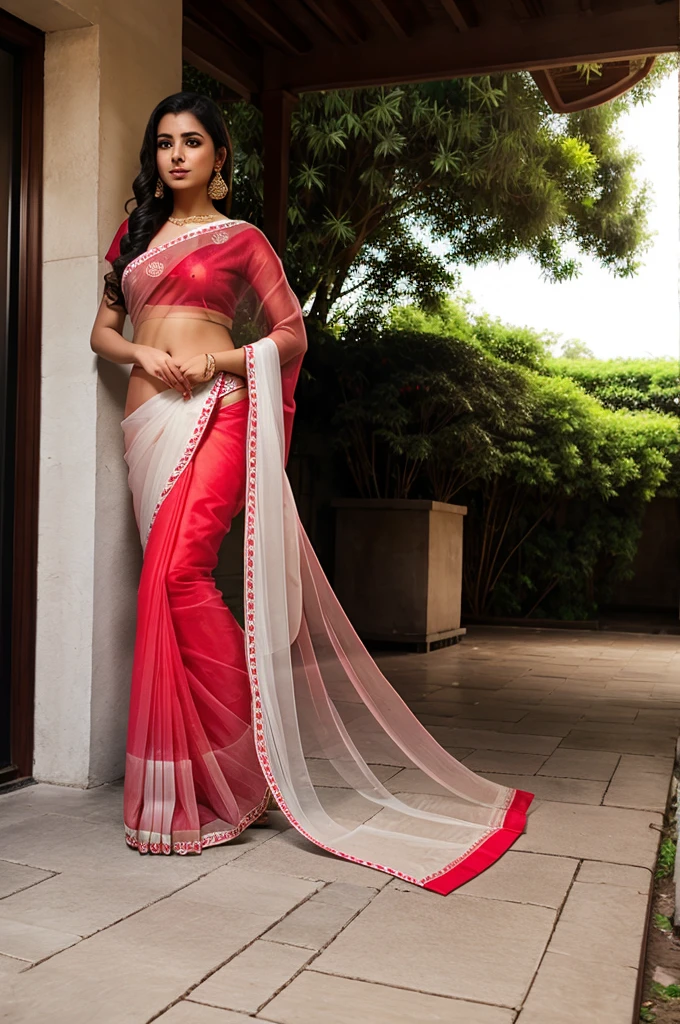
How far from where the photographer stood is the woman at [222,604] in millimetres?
2203

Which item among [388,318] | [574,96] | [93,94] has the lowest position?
[93,94]

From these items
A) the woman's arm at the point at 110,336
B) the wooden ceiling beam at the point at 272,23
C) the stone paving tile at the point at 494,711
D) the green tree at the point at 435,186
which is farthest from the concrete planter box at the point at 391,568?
the woman's arm at the point at 110,336

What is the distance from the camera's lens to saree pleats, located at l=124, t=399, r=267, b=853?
2.18 meters

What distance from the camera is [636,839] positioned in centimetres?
229

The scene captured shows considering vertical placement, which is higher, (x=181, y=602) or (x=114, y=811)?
(x=181, y=602)

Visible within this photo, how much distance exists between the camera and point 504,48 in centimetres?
431

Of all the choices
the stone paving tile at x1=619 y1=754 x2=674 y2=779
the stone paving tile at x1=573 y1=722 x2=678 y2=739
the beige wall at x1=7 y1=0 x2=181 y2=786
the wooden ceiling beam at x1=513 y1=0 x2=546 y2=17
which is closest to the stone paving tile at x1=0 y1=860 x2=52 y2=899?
the beige wall at x1=7 y1=0 x2=181 y2=786

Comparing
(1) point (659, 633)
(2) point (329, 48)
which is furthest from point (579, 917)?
(1) point (659, 633)

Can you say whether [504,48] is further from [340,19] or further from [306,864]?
[306,864]

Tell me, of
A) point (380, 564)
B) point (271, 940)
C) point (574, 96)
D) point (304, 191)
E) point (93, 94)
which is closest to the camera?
point (271, 940)

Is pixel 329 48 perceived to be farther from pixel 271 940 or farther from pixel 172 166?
pixel 271 940

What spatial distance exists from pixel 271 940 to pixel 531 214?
9.20 metres

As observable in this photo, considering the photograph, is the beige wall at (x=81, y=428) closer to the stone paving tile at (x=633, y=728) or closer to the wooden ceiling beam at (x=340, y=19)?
the wooden ceiling beam at (x=340, y=19)

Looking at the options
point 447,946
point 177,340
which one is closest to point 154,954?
point 447,946
